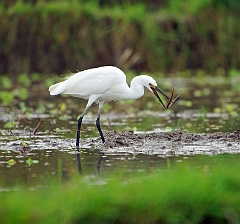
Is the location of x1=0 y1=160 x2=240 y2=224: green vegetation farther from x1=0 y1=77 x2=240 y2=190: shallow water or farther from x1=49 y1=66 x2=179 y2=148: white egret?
x1=49 y1=66 x2=179 y2=148: white egret

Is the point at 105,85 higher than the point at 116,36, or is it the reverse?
the point at 116,36

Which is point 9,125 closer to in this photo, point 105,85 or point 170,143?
point 105,85

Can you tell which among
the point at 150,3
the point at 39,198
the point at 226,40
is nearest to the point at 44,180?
the point at 39,198

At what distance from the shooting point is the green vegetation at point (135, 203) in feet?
21.7

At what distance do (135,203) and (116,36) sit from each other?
18655mm

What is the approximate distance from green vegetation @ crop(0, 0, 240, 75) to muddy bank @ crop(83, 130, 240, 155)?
13.1 metres

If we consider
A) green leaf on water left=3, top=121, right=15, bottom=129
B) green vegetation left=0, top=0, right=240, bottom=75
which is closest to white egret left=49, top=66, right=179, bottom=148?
green leaf on water left=3, top=121, right=15, bottom=129

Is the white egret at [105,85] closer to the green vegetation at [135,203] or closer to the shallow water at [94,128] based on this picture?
the shallow water at [94,128]

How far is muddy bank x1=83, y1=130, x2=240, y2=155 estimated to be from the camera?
10945 millimetres

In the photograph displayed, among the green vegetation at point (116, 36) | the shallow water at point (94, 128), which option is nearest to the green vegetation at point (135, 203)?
the shallow water at point (94, 128)

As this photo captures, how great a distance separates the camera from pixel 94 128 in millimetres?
13836

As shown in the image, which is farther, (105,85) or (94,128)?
(94,128)

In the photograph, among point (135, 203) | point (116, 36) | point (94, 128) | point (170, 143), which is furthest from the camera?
point (116, 36)

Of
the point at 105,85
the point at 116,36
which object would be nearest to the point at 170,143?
the point at 105,85
